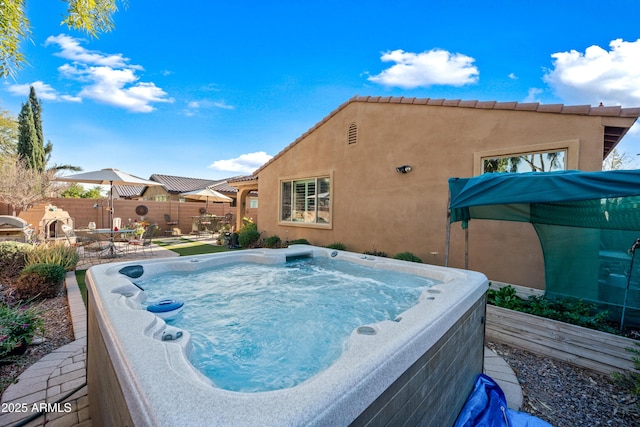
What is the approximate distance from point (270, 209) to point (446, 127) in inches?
270

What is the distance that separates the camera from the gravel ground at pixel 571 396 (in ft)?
8.64

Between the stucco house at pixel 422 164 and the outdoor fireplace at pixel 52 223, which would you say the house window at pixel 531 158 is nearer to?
the stucco house at pixel 422 164

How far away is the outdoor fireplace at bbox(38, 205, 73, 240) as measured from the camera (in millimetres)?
9867

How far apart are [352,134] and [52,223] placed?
38.0ft

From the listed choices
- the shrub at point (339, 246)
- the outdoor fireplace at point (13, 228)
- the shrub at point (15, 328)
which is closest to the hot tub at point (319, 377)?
the shrub at point (15, 328)

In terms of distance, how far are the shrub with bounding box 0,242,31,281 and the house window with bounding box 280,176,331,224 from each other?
670cm

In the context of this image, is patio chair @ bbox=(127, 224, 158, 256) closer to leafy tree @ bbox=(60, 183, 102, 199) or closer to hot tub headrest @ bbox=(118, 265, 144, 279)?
hot tub headrest @ bbox=(118, 265, 144, 279)

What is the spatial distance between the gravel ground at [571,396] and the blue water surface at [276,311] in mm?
1423

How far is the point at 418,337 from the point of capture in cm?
176

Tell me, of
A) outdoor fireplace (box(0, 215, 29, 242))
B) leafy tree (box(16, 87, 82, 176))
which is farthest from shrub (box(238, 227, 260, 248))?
leafy tree (box(16, 87, 82, 176))

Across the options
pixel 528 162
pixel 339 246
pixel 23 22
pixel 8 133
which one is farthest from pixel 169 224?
pixel 528 162

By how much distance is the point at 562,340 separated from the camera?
356 centimetres

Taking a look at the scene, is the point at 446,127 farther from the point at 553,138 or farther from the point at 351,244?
the point at 351,244

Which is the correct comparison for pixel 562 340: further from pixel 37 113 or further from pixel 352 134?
Answer: pixel 37 113
